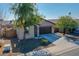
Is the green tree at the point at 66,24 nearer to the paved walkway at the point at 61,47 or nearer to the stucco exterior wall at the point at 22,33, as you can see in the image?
the paved walkway at the point at 61,47

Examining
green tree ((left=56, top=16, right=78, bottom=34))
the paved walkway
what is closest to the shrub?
the paved walkway

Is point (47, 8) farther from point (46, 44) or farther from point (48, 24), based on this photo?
point (46, 44)

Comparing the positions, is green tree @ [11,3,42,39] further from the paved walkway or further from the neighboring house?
the paved walkway

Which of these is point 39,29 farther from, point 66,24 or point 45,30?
point 66,24

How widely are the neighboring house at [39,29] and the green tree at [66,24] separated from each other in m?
0.07

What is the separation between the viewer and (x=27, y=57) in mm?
2723

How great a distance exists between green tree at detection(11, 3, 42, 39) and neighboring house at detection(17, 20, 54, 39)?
4cm

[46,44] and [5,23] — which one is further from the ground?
[5,23]

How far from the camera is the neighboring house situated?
2.71 meters

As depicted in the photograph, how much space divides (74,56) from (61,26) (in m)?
0.27

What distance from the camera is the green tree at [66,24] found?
270 cm

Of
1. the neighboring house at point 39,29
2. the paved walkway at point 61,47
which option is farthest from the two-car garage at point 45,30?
the paved walkway at point 61,47

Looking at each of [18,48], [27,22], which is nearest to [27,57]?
[18,48]

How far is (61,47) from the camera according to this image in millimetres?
2715
